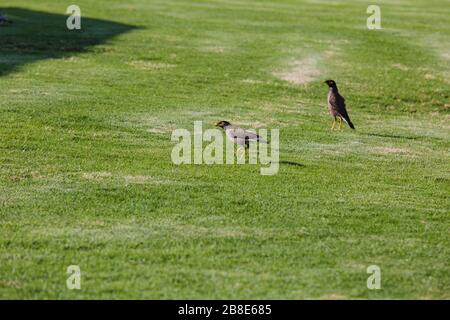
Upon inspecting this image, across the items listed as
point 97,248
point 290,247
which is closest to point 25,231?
point 97,248

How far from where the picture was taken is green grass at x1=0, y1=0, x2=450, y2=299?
12.1m

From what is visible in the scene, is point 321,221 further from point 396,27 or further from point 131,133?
point 396,27

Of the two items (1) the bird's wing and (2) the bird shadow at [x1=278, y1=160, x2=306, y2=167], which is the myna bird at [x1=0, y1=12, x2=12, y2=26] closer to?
(1) the bird's wing

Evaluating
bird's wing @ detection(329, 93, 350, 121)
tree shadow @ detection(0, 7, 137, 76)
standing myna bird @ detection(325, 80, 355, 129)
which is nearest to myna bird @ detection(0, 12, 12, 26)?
tree shadow @ detection(0, 7, 137, 76)

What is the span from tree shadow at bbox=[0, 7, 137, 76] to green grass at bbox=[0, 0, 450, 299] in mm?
174

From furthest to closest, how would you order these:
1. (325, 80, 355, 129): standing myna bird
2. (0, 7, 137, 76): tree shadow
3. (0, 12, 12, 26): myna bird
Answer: (0, 12, 12, 26): myna bird → (0, 7, 137, 76): tree shadow → (325, 80, 355, 129): standing myna bird

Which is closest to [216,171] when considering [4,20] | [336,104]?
[336,104]

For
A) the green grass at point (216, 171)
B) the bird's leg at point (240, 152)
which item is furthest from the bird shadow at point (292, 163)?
the bird's leg at point (240, 152)

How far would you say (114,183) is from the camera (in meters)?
16.1

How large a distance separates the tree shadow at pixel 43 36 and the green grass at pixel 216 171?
0.17 meters

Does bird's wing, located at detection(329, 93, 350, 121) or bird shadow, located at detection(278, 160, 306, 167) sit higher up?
bird's wing, located at detection(329, 93, 350, 121)

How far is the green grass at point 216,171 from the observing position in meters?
12.1

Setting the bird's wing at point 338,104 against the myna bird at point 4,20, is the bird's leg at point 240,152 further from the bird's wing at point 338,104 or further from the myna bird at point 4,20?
the myna bird at point 4,20

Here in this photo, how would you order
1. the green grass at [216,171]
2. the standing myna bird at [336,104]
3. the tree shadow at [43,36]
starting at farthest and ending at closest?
1. the tree shadow at [43,36]
2. the standing myna bird at [336,104]
3. the green grass at [216,171]
